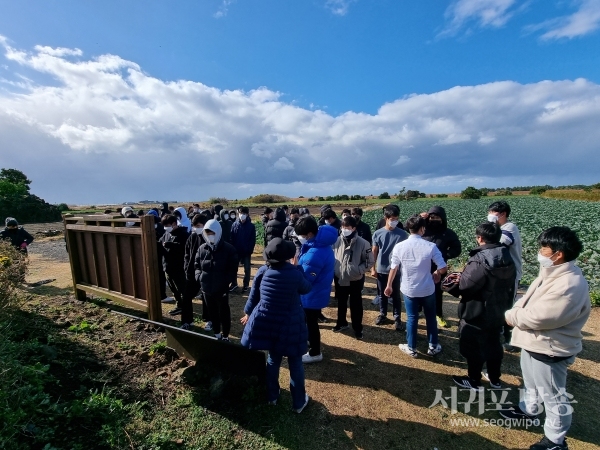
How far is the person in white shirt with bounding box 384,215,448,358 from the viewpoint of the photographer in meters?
4.00

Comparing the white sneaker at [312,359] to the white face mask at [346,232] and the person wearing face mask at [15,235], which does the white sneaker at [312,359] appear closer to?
the white face mask at [346,232]

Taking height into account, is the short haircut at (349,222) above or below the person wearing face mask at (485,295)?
above

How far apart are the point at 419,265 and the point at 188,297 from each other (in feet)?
13.1

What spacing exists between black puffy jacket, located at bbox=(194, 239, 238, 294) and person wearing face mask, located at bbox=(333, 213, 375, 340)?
1.75 m

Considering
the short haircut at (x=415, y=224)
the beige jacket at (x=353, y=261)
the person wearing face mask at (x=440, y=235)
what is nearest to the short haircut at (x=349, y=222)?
the beige jacket at (x=353, y=261)

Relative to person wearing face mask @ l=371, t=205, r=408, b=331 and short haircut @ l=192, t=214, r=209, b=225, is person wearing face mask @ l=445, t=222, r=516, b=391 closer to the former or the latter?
person wearing face mask @ l=371, t=205, r=408, b=331

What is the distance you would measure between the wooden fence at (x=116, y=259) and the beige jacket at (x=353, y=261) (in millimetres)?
3105

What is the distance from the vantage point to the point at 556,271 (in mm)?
2416

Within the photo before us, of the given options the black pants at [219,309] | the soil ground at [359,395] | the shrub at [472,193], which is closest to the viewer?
the soil ground at [359,395]

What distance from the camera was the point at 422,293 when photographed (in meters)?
4.01

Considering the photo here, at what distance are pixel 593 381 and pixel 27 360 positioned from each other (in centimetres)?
723

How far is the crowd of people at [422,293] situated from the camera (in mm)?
2436

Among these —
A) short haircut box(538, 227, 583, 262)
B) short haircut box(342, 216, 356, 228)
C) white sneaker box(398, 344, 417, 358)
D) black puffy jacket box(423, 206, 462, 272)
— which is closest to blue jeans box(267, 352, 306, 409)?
white sneaker box(398, 344, 417, 358)

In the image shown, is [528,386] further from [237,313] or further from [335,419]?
[237,313]
